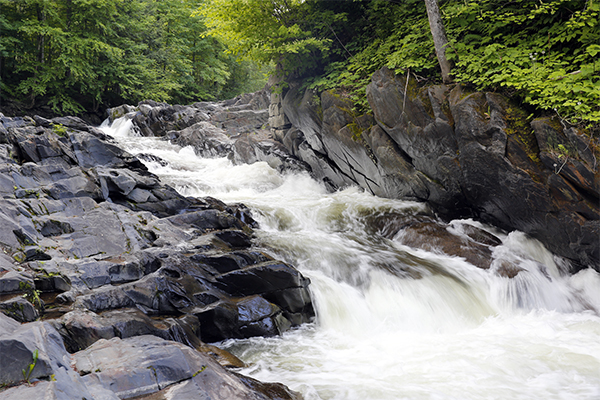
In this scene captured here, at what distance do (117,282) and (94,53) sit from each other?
2182 centimetres

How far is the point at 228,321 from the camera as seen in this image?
5141 mm

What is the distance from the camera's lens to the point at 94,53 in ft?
70.3

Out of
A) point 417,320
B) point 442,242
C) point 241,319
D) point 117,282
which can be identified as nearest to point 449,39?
point 442,242

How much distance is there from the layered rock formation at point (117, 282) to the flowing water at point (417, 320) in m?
0.58

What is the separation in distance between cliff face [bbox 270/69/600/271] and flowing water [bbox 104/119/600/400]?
56cm

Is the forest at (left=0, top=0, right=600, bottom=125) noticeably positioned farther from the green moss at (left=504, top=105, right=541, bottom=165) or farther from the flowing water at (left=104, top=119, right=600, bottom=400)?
the flowing water at (left=104, top=119, right=600, bottom=400)

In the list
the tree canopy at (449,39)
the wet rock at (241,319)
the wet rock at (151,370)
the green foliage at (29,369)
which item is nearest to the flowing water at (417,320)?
the wet rock at (241,319)

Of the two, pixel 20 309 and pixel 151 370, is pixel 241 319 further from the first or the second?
pixel 20 309

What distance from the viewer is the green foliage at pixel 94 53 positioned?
61.0ft

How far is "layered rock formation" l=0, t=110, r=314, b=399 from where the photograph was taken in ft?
8.76

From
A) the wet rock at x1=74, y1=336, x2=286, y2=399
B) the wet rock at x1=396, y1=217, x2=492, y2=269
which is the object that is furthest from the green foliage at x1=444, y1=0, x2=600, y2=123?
the wet rock at x1=74, y1=336, x2=286, y2=399

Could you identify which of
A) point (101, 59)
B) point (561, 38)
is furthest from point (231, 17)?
point (101, 59)

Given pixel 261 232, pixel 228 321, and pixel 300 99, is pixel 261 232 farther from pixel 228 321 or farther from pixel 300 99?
pixel 300 99

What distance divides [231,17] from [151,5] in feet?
74.6
